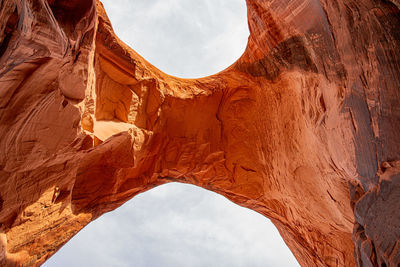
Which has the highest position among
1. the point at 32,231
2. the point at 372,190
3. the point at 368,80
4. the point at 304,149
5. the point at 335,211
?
the point at 368,80

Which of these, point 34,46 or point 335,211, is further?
point 335,211

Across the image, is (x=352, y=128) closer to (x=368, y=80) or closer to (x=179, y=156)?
(x=368, y=80)

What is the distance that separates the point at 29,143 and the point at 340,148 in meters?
4.42

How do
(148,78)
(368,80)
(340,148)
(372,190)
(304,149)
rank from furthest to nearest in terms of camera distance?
(148,78)
(304,149)
(340,148)
(368,80)
(372,190)

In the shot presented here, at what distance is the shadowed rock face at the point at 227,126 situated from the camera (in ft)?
8.03

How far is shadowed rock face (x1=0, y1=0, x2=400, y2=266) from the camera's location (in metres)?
2.45

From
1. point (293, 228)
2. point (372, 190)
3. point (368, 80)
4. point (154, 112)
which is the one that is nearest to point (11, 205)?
point (154, 112)

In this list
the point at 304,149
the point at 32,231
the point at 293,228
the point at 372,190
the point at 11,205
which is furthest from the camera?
the point at 293,228

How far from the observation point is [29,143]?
359cm

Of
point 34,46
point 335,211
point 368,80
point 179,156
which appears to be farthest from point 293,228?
point 34,46

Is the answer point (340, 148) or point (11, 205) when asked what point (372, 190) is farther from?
point (11, 205)

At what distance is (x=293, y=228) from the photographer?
6734mm

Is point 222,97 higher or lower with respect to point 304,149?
higher

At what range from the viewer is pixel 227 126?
7211 millimetres
